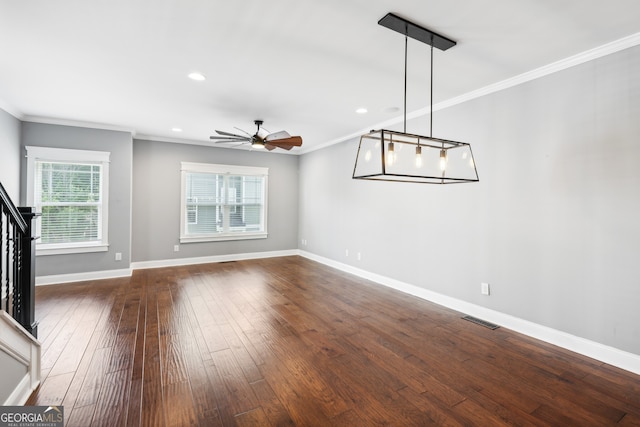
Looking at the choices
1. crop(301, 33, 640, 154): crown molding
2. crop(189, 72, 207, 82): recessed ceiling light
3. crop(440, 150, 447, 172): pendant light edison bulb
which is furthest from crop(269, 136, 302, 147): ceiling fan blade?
crop(440, 150, 447, 172): pendant light edison bulb

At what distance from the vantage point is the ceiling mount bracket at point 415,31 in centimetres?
221

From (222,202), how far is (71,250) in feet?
9.36

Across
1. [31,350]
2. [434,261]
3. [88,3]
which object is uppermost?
[88,3]

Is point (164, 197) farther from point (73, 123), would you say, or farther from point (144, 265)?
point (73, 123)

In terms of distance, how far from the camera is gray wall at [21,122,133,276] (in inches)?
190

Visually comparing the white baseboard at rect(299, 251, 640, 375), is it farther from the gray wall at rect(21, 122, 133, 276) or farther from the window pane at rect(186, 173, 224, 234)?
the gray wall at rect(21, 122, 133, 276)

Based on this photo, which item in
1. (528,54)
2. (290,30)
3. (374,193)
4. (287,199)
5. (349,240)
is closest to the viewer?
(290,30)

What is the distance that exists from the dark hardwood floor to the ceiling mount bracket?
2746 millimetres

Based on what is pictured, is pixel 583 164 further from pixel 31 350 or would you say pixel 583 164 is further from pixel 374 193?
pixel 31 350

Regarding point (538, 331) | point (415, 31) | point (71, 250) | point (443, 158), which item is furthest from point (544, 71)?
point (71, 250)

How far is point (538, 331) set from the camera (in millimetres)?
3039

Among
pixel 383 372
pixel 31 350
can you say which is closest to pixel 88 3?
pixel 31 350

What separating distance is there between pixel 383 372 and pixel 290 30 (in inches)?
113

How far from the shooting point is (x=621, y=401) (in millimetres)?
2068
